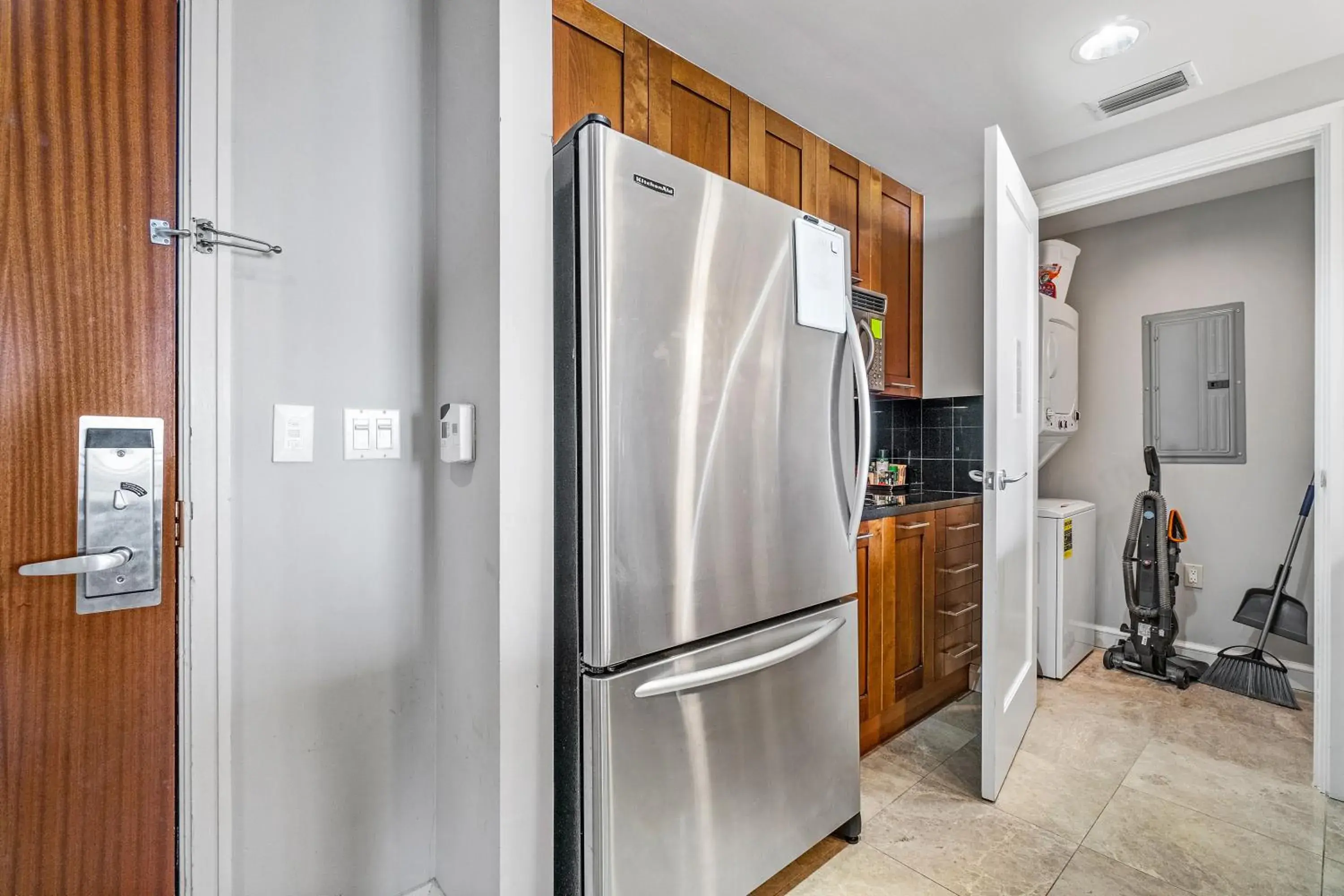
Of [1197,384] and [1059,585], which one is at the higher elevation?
[1197,384]

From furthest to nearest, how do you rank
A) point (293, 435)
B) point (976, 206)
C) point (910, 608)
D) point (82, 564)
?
point (976, 206) < point (910, 608) < point (293, 435) < point (82, 564)

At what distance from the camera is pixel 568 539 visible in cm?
117

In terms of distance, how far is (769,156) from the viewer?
2143mm

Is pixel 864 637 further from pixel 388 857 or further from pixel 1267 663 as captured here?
pixel 1267 663

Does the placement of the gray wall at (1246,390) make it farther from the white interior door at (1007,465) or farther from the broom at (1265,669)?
the white interior door at (1007,465)

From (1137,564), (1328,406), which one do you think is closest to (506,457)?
(1328,406)

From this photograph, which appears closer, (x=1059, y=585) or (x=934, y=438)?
(x=1059, y=585)

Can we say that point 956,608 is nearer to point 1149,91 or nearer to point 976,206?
point 976,206

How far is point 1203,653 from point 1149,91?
2.72 meters

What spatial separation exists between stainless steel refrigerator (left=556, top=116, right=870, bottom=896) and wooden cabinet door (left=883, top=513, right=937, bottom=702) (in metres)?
0.74

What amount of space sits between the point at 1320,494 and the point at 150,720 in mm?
3223

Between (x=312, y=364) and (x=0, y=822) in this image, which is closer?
(x=0, y=822)

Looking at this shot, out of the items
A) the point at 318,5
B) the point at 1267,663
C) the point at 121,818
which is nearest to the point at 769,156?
the point at 318,5

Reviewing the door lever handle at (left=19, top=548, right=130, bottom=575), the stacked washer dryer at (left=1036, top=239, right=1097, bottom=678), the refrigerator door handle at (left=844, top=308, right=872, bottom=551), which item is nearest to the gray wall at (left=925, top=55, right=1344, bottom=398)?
the stacked washer dryer at (left=1036, top=239, right=1097, bottom=678)
